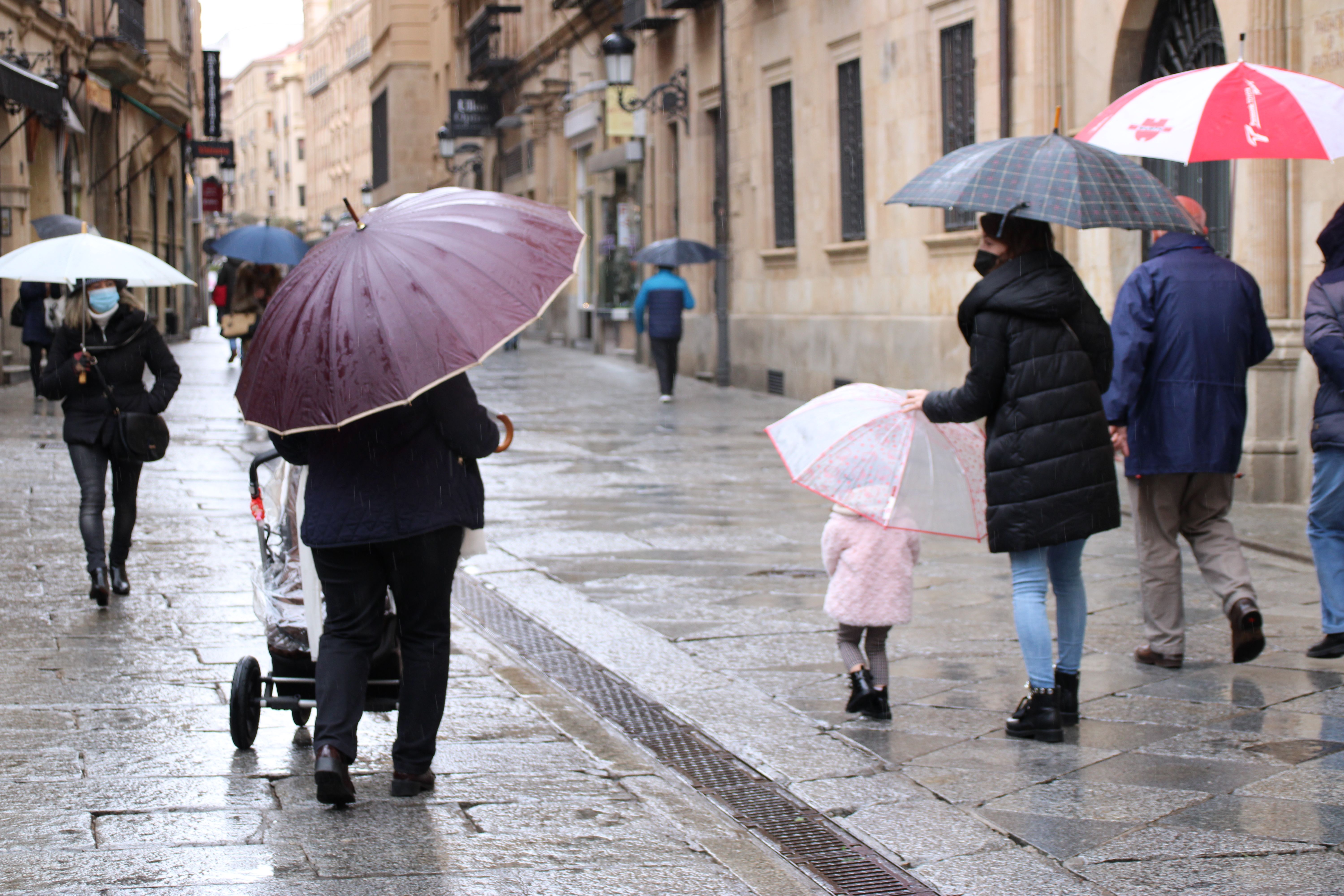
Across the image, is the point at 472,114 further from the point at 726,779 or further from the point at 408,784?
the point at 408,784

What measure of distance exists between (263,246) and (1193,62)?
302 inches

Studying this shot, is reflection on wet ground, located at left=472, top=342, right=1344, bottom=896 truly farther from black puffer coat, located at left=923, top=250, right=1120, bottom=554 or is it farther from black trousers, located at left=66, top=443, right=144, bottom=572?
black trousers, located at left=66, top=443, right=144, bottom=572

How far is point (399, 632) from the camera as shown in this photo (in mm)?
4797

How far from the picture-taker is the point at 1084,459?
5.12 m

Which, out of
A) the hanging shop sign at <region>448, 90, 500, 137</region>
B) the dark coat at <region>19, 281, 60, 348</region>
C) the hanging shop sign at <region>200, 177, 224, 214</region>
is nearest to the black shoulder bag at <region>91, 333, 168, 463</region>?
the dark coat at <region>19, 281, 60, 348</region>

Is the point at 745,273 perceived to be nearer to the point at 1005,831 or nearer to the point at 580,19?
the point at 580,19

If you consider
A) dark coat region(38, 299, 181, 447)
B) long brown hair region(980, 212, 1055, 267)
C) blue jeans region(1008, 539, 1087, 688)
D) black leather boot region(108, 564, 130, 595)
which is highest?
long brown hair region(980, 212, 1055, 267)

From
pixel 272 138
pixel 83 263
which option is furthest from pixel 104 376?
pixel 272 138

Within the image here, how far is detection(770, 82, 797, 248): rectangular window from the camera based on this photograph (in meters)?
20.8

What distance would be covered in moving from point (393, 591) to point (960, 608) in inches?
135

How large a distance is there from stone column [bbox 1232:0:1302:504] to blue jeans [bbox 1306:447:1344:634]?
413 cm

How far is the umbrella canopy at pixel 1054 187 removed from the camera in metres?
5.04

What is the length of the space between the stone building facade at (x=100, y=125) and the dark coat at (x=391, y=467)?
50.1 feet

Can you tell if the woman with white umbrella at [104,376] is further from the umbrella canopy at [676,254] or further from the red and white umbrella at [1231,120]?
the umbrella canopy at [676,254]
